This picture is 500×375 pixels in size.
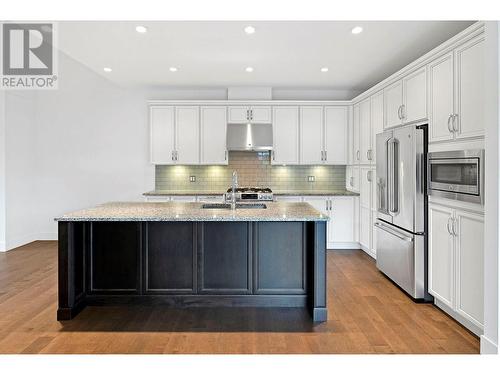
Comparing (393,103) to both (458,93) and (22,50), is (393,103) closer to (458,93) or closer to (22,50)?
(458,93)

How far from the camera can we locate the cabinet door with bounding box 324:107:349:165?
20.4 feet

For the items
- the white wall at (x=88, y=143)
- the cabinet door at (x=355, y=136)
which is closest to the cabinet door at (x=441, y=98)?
the cabinet door at (x=355, y=136)

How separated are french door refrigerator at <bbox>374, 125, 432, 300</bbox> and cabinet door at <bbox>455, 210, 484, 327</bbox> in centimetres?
57

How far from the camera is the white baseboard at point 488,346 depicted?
7.95 ft

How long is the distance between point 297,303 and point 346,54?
116 inches

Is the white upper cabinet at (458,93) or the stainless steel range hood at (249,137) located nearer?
the white upper cabinet at (458,93)

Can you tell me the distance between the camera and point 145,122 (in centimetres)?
657

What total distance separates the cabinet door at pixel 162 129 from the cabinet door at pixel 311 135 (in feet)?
6.83

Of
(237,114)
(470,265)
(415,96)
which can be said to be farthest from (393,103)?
(237,114)

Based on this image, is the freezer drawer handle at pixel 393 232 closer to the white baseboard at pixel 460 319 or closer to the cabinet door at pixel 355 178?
the white baseboard at pixel 460 319

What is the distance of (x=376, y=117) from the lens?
504cm

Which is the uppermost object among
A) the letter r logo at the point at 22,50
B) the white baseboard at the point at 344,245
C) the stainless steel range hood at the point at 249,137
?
the letter r logo at the point at 22,50

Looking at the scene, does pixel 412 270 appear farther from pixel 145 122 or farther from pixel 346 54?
pixel 145 122
